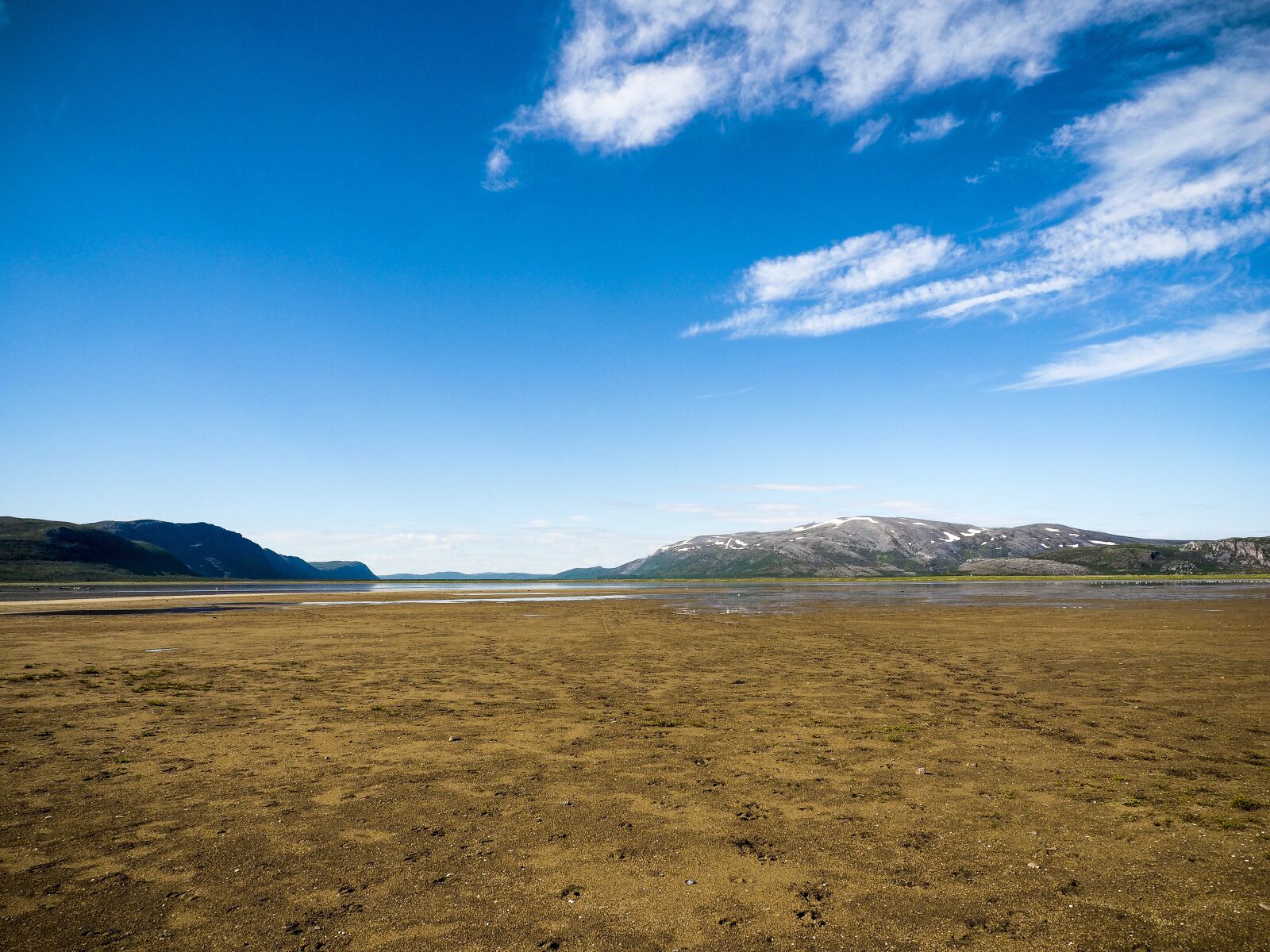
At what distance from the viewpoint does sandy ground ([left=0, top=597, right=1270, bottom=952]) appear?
6.40 m

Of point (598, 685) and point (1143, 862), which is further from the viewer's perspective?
point (598, 685)

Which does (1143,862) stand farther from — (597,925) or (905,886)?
(597,925)

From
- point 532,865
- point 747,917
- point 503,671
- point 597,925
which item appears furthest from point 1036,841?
point 503,671

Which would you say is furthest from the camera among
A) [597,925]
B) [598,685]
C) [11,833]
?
[598,685]

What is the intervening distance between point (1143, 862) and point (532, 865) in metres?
7.71

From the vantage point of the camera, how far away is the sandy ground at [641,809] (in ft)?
21.0

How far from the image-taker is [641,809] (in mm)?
9516

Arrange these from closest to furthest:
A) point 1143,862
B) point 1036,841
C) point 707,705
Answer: point 1143,862 < point 1036,841 < point 707,705

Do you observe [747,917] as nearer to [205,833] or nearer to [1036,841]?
[1036,841]

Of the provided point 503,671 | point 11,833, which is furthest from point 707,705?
point 11,833

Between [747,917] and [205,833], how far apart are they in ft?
25.4

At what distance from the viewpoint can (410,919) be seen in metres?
6.43

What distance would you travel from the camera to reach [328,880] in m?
7.29

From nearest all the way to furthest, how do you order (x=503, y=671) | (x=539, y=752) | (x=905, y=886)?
(x=905, y=886), (x=539, y=752), (x=503, y=671)
